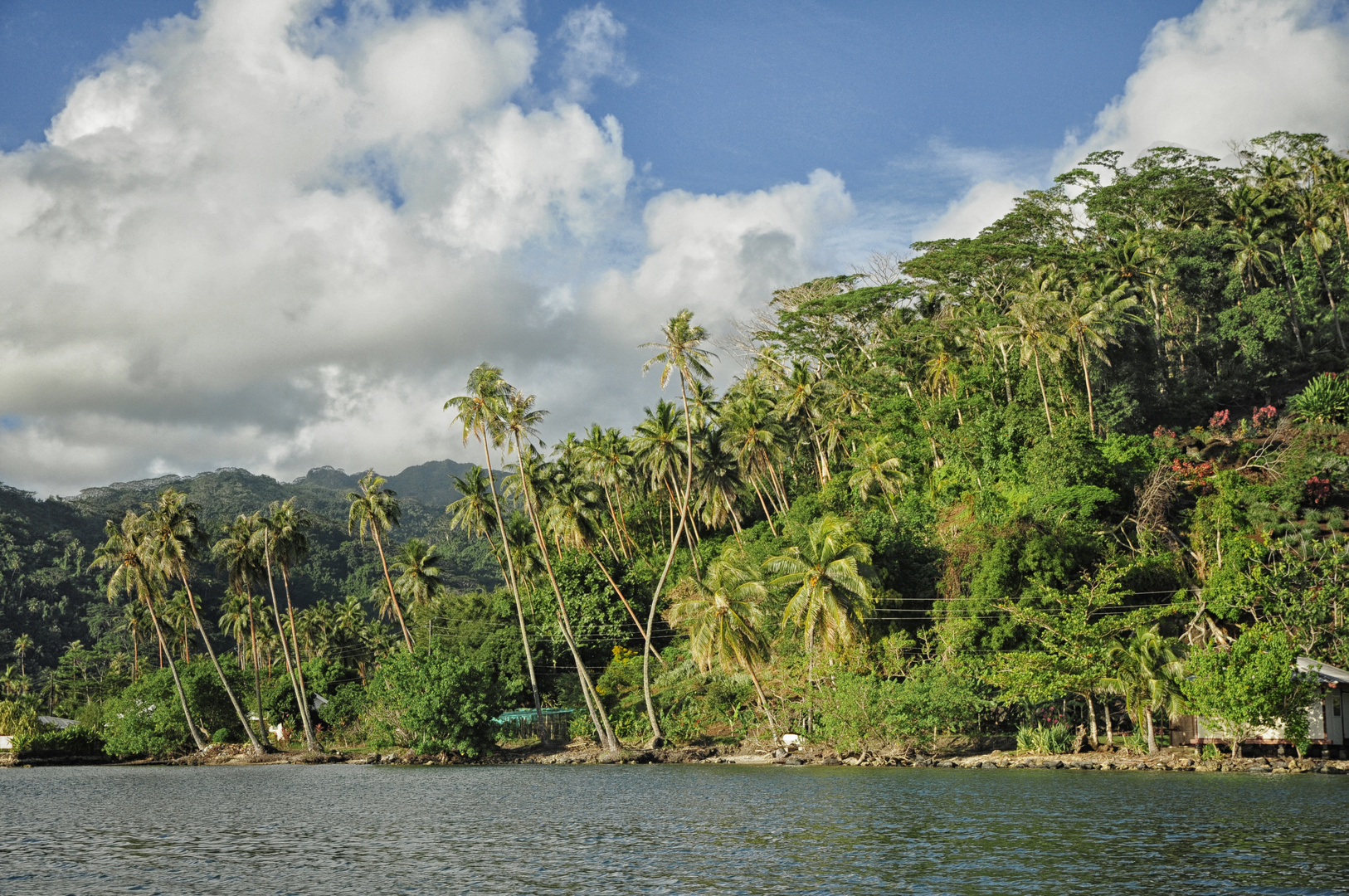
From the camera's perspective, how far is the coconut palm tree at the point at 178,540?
67.5 m

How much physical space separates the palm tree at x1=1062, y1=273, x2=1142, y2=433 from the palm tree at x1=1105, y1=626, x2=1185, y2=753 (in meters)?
22.1

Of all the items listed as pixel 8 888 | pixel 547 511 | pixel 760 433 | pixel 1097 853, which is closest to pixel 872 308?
pixel 760 433

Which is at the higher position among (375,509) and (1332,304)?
(1332,304)

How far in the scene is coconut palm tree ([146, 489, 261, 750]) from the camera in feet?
221

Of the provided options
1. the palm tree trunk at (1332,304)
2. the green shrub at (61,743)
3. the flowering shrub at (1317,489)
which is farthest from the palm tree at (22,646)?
the palm tree trunk at (1332,304)

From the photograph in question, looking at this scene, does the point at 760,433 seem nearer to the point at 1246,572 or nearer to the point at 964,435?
the point at 964,435

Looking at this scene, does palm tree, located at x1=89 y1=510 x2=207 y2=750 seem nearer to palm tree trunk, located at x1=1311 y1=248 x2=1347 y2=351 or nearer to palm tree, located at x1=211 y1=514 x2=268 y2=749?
palm tree, located at x1=211 y1=514 x2=268 y2=749

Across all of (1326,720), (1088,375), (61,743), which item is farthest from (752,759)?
(61,743)

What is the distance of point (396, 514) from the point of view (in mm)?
75562

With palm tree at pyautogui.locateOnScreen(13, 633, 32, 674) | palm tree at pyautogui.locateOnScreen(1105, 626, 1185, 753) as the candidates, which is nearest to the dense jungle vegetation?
palm tree at pyautogui.locateOnScreen(1105, 626, 1185, 753)

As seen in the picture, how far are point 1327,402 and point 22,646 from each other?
120 meters

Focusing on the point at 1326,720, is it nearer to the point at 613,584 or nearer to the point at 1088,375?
the point at 1088,375

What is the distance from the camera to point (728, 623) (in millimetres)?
52500

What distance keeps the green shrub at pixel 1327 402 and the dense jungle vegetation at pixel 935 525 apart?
47 cm
